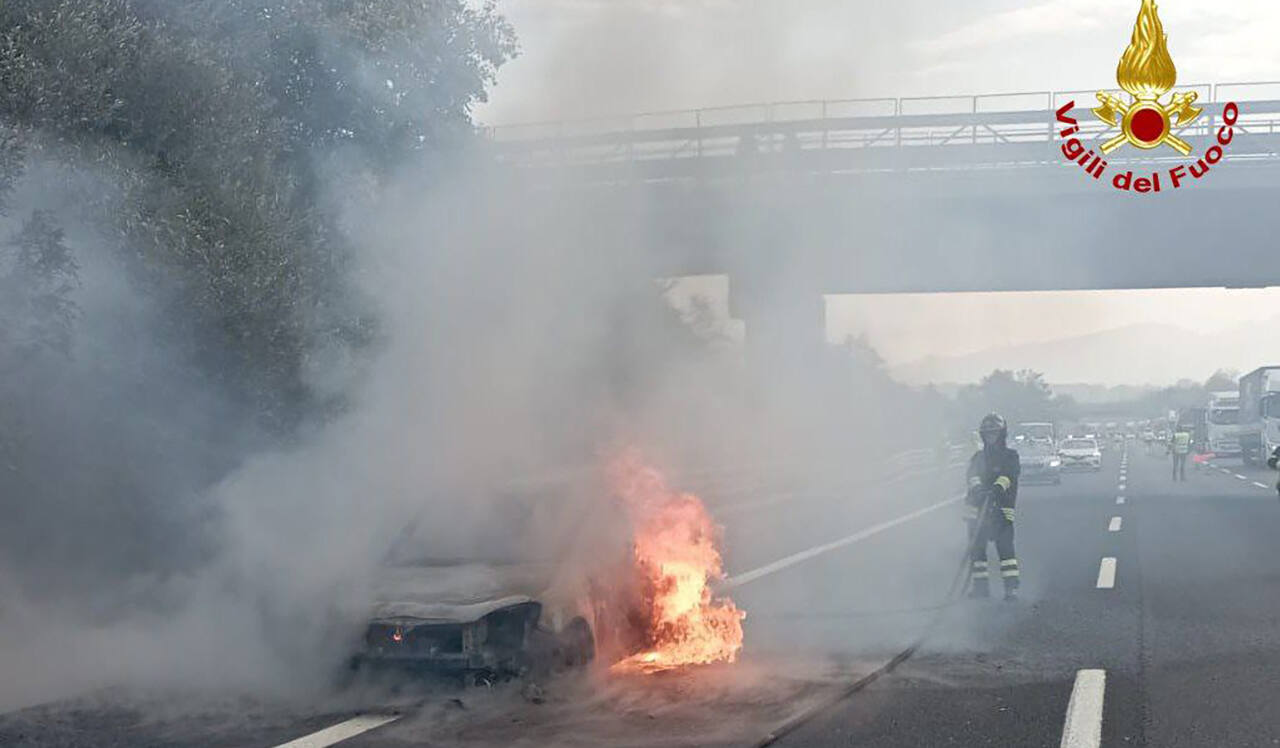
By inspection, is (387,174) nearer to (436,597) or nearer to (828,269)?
(436,597)

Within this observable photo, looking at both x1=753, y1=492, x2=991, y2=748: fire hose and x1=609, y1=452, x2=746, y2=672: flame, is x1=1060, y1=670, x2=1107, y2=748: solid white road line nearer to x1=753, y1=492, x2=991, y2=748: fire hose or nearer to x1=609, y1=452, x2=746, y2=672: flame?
x1=753, y1=492, x2=991, y2=748: fire hose

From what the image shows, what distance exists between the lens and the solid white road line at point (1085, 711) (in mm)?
7031

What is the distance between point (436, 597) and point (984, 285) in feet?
66.3

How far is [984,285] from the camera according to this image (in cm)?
2667

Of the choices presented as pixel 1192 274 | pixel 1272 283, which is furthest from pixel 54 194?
pixel 1272 283

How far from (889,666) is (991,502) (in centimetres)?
432

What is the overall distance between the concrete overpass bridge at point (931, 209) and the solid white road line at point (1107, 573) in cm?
800

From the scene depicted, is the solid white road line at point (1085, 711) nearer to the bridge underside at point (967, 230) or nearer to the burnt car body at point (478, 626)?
the burnt car body at point (478, 626)

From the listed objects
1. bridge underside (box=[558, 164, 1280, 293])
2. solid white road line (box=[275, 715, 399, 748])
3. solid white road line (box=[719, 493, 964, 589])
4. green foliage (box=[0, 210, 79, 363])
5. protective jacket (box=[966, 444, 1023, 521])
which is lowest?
solid white road line (box=[719, 493, 964, 589])

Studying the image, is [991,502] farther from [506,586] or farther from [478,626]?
[478,626]

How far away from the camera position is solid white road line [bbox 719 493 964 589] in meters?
15.2

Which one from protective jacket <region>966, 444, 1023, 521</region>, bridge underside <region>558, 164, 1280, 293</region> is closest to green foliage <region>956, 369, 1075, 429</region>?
bridge underside <region>558, 164, 1280, 293</region>

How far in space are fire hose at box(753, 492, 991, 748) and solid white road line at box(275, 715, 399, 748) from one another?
220cm

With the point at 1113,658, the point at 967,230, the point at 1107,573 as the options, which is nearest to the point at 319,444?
the point at 1113,658
